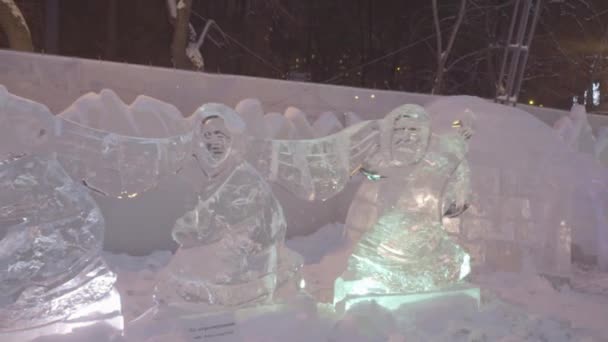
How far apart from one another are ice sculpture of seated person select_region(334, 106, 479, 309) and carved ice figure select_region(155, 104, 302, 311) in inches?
21.6

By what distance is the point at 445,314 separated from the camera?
315 cm

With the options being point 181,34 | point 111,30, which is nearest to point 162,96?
point 181,34

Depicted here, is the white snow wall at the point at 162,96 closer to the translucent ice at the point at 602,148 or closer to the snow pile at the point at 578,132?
the snow pile at the point at 578,132

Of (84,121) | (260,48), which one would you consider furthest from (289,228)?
(260,48)

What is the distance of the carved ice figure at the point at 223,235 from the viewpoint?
2.78 metres

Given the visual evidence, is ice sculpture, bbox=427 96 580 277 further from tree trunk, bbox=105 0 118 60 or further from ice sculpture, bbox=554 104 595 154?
tree trunk, bbox=105 0 118 60

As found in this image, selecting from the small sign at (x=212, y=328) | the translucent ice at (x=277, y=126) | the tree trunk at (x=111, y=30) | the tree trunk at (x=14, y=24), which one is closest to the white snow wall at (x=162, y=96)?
the translucent ice at (x=277, y=126)

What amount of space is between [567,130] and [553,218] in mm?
1398

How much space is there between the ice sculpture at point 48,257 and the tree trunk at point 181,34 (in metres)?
5.29

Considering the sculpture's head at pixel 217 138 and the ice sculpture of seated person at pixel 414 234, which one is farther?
the ice sculpture of seated person at pixel 414 234

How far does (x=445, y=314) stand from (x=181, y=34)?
5804 millimetres

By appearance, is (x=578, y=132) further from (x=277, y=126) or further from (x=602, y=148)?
(x=277, y=126)

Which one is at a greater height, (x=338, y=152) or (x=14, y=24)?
(x=14, y=24)

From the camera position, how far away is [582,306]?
378 centimetres
